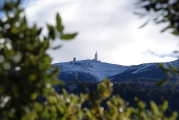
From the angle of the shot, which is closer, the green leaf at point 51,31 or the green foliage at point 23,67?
the green foliage at point 23,67

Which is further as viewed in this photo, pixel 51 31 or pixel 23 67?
pixel 51 31

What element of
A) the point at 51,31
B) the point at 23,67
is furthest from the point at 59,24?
the point at 23,67

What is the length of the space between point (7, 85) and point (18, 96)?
11cm

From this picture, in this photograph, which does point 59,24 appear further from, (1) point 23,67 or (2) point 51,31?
(1) point 23,67

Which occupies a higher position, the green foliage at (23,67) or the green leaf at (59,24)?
the green leaf at (59,24)

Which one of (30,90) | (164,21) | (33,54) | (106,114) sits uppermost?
(164,21)

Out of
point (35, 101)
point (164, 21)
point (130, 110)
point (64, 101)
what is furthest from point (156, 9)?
point (35, 101)

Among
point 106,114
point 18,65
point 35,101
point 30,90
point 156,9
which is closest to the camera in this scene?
point 18,65

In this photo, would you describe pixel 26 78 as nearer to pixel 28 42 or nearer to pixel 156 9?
pixel 28 42

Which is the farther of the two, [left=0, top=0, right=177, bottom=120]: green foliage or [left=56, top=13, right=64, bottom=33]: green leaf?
[left=56, top=13, right=64, bottom=33]: green leaf

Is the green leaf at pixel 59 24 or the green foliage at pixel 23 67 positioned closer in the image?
the green foliage at pixel 23 67

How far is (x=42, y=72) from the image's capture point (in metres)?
2.90

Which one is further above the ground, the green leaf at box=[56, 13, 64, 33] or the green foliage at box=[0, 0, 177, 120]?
the green leaf at box=[56, 13, 64, 33]

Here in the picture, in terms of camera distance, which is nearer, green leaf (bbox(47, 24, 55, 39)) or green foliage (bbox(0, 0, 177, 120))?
green foliage (bbox(0, 0, 177, 120))
